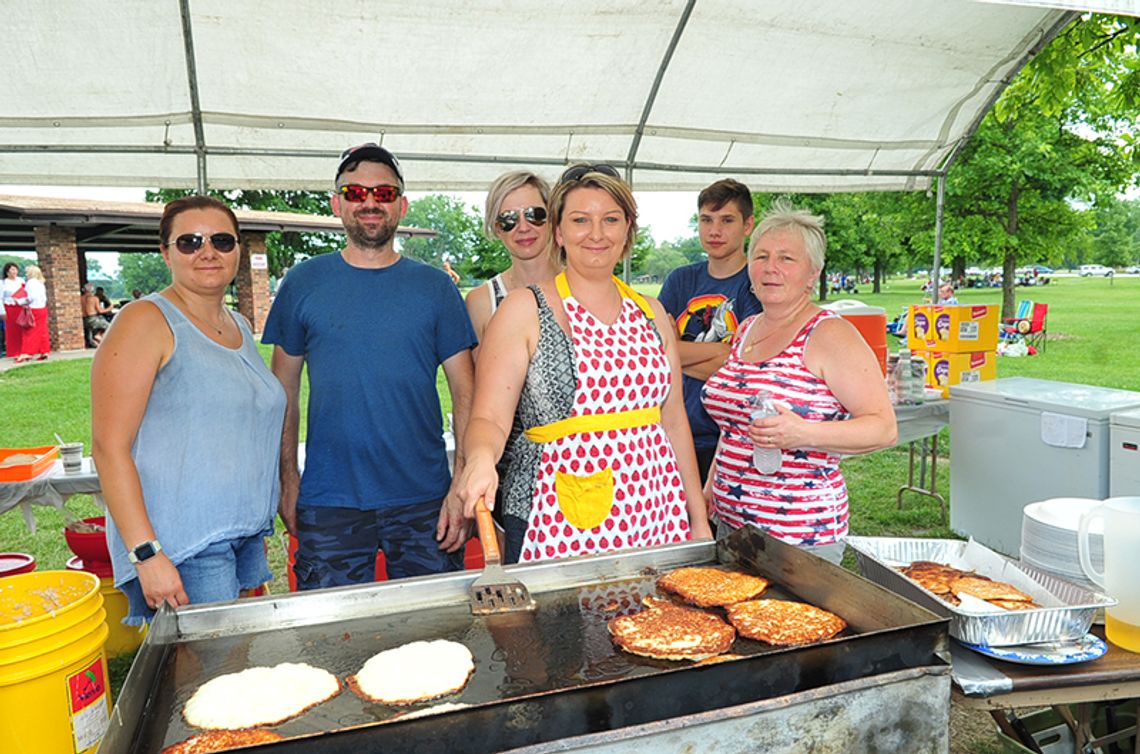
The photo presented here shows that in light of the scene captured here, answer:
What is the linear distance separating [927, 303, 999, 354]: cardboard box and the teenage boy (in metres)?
3.14

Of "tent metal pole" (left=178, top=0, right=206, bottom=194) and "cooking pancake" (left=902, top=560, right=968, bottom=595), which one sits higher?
"tent metal pole" (left=178, top=0, right=206, bottom=194)

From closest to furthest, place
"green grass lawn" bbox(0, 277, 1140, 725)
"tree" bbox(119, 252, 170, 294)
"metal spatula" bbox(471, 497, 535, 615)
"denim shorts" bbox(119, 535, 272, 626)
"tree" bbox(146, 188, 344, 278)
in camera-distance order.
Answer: "metal spatula" bbox(471, 497, 535, 615) → "denim shorts" bbox(119, 535, 272, 626) → "green grass lawn" bbox(0, 277, 1140, 725) → "tree" bbox(146, 188, 344, 278) → "tree" bbox(119, 252, 170, 294)

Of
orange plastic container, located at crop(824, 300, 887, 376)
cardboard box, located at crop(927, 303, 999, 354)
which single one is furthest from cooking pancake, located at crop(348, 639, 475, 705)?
cardboard box, located at crop(927, 303, 999, 354)

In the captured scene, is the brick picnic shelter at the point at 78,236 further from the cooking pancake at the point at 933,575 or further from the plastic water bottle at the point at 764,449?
the cooking pancake at the point at 933,575

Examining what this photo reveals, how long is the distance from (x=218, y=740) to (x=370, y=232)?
69.4 inches

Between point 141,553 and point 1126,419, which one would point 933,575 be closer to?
point 141,553

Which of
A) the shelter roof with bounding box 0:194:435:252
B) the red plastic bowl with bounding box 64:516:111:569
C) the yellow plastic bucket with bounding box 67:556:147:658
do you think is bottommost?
the yellow plastic bucket with bounding box 67:556:147:658

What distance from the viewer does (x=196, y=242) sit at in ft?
7.87

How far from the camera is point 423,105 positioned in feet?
14.5

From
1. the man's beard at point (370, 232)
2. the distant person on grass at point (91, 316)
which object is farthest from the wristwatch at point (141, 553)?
the distant person on grass at point (91, 316)

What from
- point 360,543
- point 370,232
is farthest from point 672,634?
point 370,232

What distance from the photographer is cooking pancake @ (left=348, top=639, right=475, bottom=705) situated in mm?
1659

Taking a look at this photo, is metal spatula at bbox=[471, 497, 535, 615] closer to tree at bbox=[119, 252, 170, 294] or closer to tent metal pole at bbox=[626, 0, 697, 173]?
tent metal pole at bbox=[626, 0, 697, 173]

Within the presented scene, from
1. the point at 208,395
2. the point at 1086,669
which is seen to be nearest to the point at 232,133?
the point at 208,395
